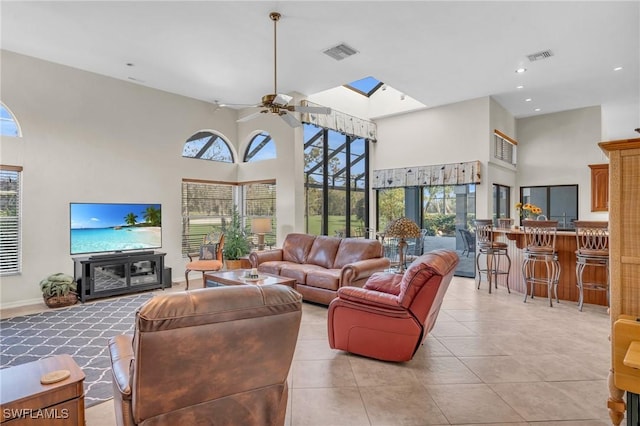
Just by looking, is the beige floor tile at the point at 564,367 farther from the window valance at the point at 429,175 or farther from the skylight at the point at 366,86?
the skylight at the point at 366,86

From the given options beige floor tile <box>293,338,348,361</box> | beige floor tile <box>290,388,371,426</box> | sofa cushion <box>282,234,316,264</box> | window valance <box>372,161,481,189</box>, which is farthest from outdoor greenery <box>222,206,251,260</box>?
beige floor tile <box>290,388,371,426</box>

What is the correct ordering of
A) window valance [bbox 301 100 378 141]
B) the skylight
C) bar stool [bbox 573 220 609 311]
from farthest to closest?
the skylight, window valance [bbox 301 100 378 141], bar stool [bbox 573 220 609 311]

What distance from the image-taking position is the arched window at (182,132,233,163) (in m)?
6.93

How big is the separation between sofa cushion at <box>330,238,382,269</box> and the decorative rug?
2931mm

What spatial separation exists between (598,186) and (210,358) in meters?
8.77

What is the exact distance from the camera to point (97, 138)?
18.5 feet

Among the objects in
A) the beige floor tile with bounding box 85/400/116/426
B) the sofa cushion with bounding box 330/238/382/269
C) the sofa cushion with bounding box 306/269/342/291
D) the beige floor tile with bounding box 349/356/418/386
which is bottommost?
the beige floor tile with bounding box 85/400/116/426

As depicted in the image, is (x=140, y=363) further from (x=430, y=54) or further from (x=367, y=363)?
(x=430, y=54)

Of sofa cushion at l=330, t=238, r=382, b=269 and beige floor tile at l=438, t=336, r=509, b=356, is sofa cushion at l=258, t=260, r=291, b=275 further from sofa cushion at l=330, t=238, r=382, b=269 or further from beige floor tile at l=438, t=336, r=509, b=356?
beige floor tile at l=438, t=336, r=509, b=356

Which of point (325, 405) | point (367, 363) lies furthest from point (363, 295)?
point (325, 405)

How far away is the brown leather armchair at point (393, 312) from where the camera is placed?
280 cm

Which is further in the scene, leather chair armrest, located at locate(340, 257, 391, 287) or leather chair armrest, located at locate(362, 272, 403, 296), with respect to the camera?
leather chair armrest, located at locate(340, 257, 391, 287)

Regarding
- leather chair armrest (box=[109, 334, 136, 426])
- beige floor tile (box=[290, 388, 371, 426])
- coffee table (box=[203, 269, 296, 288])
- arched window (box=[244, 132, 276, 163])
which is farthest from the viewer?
arched window (box=[244, 132, 276, 163])

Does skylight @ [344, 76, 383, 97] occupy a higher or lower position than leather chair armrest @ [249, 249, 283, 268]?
higher
